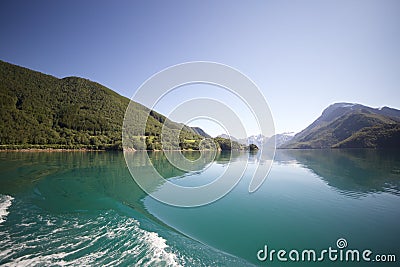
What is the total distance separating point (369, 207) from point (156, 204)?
563 inches

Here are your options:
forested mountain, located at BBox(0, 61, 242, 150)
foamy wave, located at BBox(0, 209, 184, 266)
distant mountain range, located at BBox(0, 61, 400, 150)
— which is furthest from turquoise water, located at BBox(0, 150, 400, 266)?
forested mountain, located at BBox(0, 61, 242, 150)

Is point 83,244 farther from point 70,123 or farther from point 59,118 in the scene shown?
point 59,118

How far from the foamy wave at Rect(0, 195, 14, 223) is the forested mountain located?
33615 mm

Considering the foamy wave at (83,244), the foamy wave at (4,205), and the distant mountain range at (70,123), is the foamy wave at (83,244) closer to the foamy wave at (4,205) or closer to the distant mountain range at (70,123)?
the foamy wave at (4,205)

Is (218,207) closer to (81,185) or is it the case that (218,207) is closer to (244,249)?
(244,249)

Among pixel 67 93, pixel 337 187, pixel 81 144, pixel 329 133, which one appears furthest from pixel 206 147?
pixel 329 133

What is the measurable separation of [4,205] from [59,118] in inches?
4205

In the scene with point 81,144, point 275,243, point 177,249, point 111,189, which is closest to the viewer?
point 177,249

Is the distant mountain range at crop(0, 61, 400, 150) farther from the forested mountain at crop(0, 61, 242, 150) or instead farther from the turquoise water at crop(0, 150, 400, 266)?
the turquoise water at crop(0, 150, 400, 266)

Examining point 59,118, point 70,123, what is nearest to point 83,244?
point 70,123

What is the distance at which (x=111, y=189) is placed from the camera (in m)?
16.9

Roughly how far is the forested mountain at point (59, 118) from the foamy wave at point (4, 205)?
3361 cm

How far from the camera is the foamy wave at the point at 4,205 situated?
938 centimetres

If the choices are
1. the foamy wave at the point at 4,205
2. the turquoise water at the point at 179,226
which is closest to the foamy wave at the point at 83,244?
the turquoise water at the point at 179,226
